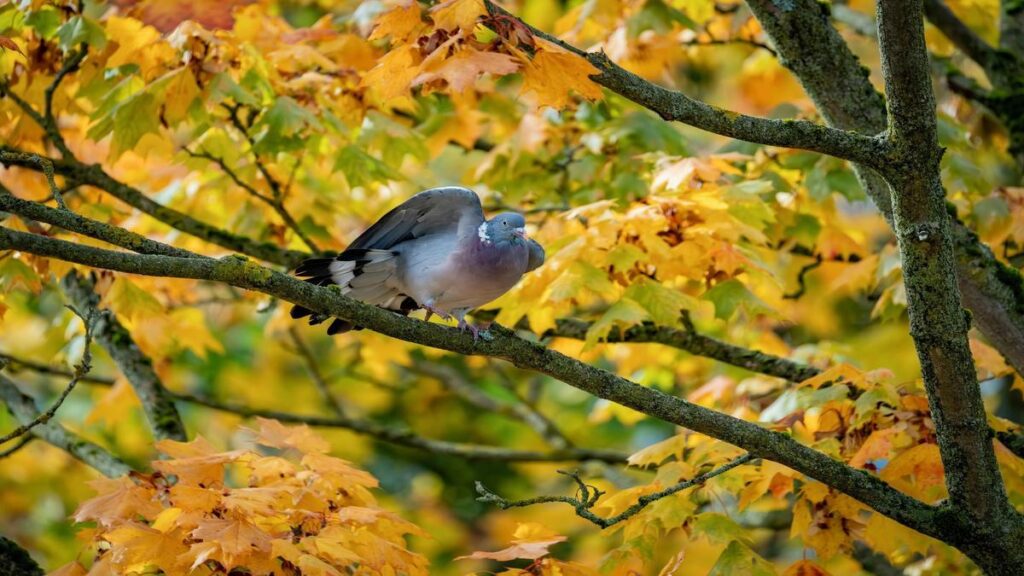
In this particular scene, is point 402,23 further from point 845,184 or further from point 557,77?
point 845,184

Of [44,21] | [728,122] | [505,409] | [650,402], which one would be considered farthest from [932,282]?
[505,409]

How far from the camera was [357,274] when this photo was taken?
397 cm

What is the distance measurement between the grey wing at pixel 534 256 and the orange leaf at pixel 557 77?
833mm

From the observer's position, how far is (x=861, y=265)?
5.10 meters

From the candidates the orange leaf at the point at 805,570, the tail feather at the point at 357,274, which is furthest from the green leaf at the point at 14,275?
the orange leaf at the point at 805,570

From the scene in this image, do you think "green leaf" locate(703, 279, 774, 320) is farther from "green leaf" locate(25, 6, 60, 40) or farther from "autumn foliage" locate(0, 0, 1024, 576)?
"green leaf" locate(25, 6, 60, 40)

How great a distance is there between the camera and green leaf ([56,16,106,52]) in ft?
13.0

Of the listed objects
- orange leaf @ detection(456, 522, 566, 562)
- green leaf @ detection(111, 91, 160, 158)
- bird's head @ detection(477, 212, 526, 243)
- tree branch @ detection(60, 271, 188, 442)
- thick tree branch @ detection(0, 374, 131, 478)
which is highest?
bird's head @ detection(477, 212, 526, 243)

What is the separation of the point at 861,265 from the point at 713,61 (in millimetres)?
4643

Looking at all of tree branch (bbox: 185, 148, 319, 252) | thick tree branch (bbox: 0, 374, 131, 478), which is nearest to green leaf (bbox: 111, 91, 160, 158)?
tree branch (bbox: 185, 148, 319, 252)

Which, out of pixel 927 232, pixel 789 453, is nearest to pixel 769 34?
pixel 927 232

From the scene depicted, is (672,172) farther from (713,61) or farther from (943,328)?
(713,61)

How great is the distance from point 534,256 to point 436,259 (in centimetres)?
33

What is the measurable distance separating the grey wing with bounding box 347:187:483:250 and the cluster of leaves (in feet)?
2.46
